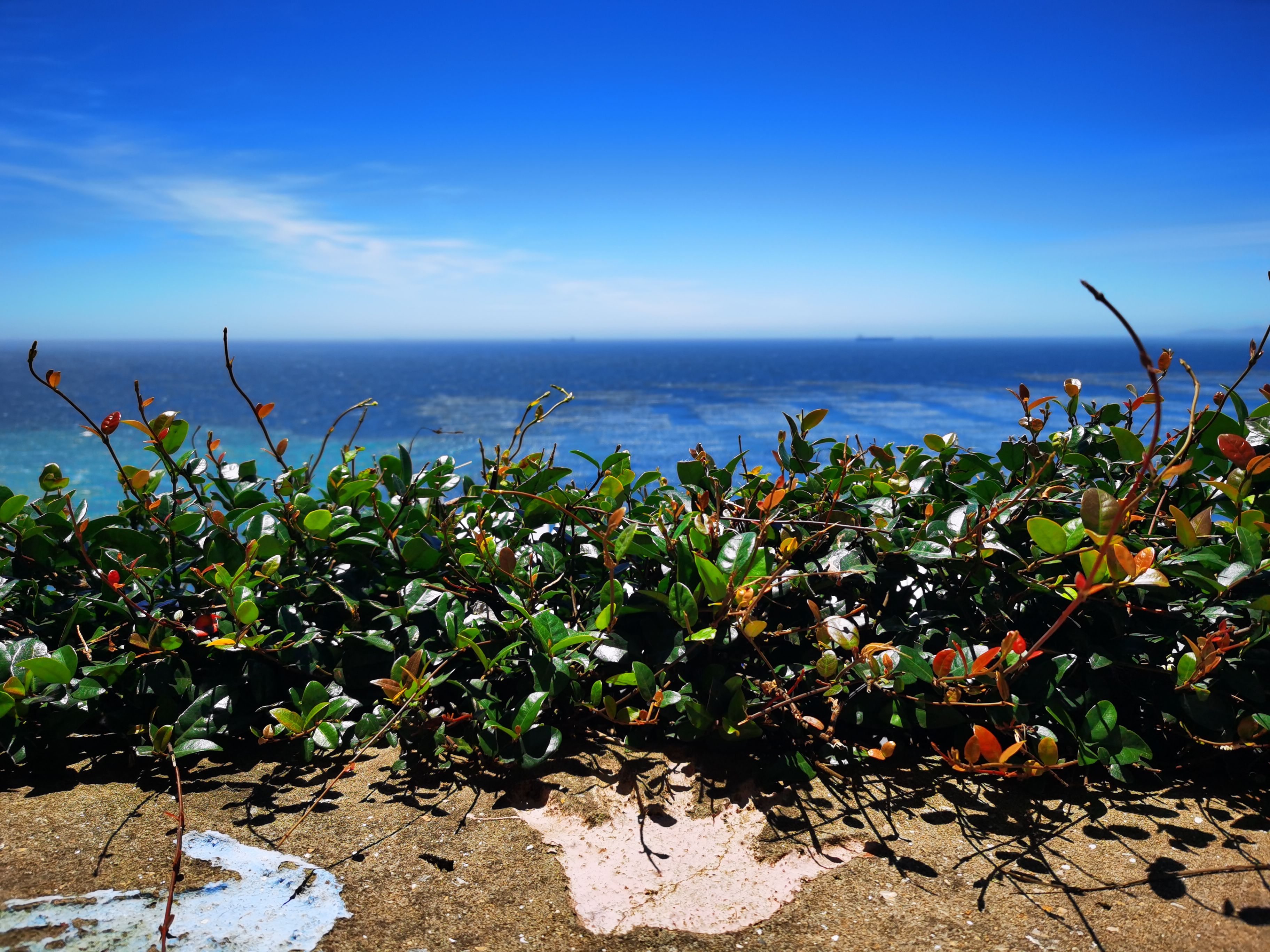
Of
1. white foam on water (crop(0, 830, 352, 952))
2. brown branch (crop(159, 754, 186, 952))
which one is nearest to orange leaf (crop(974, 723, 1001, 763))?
white foam on water (crop(0, 830, 352, 952))

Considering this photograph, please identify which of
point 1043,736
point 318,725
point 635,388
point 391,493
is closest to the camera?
point 1043,736

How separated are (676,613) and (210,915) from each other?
3.36 feet

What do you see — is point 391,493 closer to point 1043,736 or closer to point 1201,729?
point 1043,736

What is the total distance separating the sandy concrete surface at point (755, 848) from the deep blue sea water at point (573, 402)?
1.02 meters

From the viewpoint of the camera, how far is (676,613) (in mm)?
1678

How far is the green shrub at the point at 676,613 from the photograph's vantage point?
5.23ft

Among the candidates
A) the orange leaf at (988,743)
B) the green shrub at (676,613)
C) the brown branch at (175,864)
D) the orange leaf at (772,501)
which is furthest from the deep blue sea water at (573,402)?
the orange leaf at (988,743)

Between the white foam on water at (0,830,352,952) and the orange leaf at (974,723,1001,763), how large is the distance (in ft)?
4.03

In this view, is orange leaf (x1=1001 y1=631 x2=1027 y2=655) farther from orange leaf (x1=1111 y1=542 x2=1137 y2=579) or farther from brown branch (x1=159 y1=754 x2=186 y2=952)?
brown branch (x1=159 y1=754 x2=186 y2=952)

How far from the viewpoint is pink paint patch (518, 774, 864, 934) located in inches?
52.9

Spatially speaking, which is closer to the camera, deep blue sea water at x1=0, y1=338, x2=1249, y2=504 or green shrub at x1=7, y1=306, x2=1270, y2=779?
green shrub at x1=7, y1=306, x2=1270, y2=779

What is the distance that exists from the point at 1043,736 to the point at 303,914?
1.48 m

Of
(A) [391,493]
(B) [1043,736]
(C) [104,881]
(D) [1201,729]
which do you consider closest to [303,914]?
(C) [104,881]

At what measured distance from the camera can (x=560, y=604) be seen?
1.98 metres
